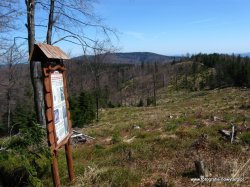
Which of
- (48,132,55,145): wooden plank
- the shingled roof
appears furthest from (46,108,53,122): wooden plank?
the shingled roof

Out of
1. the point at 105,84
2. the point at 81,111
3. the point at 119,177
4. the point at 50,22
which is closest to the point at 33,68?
the point at 50,22

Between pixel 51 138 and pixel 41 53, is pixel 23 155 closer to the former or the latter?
pixel 51 138

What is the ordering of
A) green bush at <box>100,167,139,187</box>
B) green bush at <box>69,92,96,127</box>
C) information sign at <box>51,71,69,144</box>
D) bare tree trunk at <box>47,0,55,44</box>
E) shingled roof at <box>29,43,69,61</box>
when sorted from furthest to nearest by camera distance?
green bush at <box>69,92,96,127</box> → bare tree trunk at <box>47,0,55,44</box> → green bush at <box>100,167,139,187</box> → information sign at <box>51,71,69,144</box> → shingled roof at <box>29,43,69,61</box>

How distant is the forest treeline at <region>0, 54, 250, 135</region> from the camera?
95.9 ft

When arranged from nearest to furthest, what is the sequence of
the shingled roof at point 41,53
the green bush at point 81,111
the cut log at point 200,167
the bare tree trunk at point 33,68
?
the shingled roof at point 41,53 < the cut log at point 200,167 < the bare tree trunk at point 33,68 < the green bush at point 81,111

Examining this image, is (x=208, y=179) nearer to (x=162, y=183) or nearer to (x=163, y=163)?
(x=162, y=183)

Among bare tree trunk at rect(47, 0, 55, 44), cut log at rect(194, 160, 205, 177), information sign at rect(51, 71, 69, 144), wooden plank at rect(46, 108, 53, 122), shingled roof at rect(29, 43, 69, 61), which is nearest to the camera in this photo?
wooden plank at rect(46, 108, 53, 122)

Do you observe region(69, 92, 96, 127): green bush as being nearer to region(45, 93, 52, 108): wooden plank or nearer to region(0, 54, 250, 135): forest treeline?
region(0, 54, 250, 135): forest treeline

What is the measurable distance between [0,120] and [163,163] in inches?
1384

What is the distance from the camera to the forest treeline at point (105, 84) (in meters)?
29.2

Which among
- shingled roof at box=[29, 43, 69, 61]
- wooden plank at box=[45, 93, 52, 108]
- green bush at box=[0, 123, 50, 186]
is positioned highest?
shingled roof at box=[29, 43, 69, 61]

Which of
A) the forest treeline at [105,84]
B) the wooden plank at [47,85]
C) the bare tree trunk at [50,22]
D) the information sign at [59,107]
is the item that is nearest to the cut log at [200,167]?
the information sign at [59,107]

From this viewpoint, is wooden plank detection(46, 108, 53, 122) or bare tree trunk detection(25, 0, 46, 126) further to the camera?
bare tree trunk detection(25, 0, 46, 126)

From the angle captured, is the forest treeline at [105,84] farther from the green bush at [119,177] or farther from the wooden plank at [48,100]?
the green bush at [119,177]
